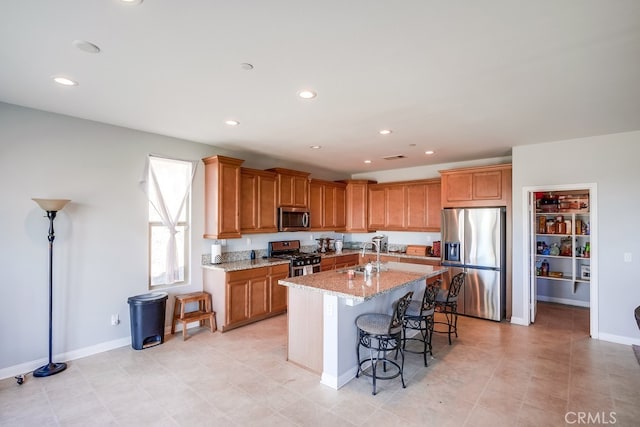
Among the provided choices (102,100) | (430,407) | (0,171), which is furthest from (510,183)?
(0,171)

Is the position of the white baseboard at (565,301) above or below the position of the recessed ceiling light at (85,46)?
below

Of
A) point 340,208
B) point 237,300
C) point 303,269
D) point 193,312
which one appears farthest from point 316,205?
point 193,312

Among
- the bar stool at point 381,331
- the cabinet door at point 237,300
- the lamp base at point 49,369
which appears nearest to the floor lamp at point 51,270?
the lamp base at point 49,369

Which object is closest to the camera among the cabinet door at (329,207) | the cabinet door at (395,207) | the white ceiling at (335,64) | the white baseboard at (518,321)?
the white ceiling at (335,64)

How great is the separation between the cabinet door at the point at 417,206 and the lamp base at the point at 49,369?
18.8ft

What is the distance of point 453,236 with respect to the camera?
5305 mm

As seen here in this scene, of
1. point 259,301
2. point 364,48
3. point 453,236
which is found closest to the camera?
point 364,48

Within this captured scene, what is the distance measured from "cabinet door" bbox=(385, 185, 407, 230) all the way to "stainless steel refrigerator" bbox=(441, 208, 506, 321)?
50.7 inches

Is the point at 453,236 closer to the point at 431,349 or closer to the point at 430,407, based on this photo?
the point at 431,349

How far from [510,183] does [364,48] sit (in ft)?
13.1

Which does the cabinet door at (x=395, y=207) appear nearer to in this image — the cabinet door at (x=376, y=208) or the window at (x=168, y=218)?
the cabinet door at (x=376, y=208)

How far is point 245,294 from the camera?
4609 mm

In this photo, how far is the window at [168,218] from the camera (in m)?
4.21

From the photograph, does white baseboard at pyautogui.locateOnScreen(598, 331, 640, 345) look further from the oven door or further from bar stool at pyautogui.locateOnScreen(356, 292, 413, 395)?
the oven door
